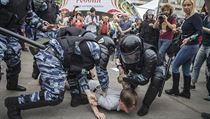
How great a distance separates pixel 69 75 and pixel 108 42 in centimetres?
63

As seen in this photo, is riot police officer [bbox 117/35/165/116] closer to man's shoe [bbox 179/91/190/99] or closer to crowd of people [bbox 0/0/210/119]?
crowd of people [bbox 0/0/210/119]

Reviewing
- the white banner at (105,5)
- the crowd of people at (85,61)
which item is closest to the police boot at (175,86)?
the crowd of people at (85,61)

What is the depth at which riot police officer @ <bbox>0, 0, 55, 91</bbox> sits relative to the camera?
4418mm

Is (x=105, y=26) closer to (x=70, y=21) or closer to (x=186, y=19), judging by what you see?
(x=70, y=21)

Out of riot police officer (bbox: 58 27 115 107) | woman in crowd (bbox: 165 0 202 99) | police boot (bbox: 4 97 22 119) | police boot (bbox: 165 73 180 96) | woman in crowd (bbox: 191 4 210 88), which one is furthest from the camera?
woman in crowd (bbox: 191 4 210 88)

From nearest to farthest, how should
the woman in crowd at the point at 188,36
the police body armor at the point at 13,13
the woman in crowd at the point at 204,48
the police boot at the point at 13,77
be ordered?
the police body armor at the point at 13,13 < the police boot at the point at 13,77 < the woman in crowd at the point at 188,36 < the woman in crowd at the point at 204,48

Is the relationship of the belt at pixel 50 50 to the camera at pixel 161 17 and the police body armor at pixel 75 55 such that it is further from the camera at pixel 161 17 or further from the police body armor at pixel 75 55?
the camera at pixel 161 17

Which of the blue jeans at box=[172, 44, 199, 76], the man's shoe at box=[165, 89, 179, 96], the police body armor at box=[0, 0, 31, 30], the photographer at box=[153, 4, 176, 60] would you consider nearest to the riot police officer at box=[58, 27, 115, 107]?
the police body armor at box=[0, 0, 31, 30]

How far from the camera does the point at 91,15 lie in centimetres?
1158

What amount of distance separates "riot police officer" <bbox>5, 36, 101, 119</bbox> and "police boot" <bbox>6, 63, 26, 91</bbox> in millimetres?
1094

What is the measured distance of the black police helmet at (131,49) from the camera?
165 inches

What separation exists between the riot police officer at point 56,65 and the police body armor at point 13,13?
82 centimetres

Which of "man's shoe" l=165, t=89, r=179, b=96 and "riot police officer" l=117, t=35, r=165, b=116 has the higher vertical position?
"riot police officer" l=117, t=35, r=165, b=116

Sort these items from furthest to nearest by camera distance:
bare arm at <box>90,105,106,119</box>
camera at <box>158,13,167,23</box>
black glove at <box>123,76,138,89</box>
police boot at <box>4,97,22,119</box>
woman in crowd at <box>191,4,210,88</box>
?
camera at <box>158,13,167,23</box>
woman in crowd at <box>191,4,210,88</box>
black glove at <box>123,76,138,89</box>
bare arm at <box>90,105,106,119</box>
police boot at <box>4,97,22,119</box>
